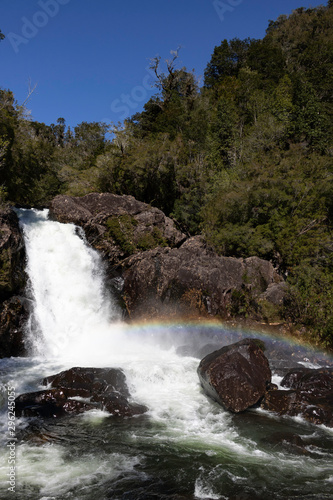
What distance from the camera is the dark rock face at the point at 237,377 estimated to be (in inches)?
413

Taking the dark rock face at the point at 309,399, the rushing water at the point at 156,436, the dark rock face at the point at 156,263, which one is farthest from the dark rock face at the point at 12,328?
the dark rock face at the point at 309,399

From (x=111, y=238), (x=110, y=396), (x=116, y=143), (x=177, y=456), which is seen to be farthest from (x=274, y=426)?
(x=116, y=143)

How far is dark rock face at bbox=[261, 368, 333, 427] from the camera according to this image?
10.1 metres

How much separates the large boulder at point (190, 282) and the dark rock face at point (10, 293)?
5733 mm

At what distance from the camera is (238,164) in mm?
26781

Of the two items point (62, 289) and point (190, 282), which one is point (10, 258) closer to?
point (62, 289)

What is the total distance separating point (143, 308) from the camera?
18.2 metres

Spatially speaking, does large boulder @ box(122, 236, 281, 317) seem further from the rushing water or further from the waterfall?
the waterfall

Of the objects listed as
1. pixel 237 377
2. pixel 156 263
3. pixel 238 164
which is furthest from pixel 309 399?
pixel 238 164

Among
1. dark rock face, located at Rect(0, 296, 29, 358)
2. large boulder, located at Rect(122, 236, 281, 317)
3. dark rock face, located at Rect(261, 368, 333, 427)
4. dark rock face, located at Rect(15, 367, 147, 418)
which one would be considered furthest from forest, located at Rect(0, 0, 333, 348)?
dark rock face, located at Rect(15, 367, 147, 418)

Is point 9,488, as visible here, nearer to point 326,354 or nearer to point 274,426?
point 274,426

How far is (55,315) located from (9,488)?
35.5 feet

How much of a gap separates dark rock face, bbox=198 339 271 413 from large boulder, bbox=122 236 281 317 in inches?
199

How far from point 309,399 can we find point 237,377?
2.39m
